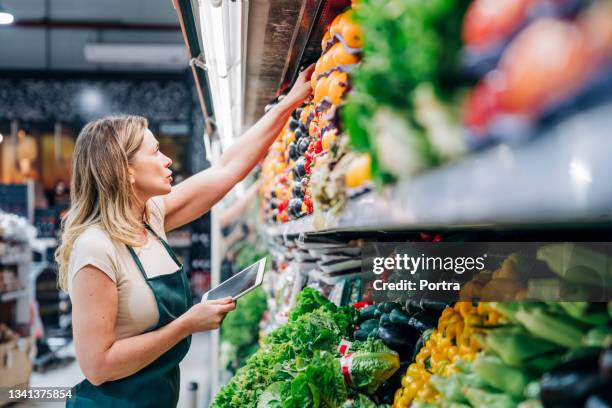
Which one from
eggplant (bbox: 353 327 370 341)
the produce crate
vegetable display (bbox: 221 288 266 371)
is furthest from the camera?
the produce crate

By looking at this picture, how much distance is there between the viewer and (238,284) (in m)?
1.96

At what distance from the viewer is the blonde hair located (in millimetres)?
1963

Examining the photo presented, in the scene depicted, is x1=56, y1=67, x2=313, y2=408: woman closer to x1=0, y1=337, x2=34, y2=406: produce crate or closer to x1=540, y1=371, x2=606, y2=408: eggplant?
x1=540, y1=371, x2=606, y2=408: eggplant

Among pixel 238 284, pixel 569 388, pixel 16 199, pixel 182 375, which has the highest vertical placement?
pixel 16 199

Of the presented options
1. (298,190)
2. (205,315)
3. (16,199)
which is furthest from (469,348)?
(16,199)

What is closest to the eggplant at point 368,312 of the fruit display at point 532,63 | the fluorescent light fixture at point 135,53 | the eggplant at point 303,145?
the eggplant at point 303,145

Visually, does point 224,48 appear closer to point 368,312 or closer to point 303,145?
point 303,145

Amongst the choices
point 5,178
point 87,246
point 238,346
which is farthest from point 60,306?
point 87,246

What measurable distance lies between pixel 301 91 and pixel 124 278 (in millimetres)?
879

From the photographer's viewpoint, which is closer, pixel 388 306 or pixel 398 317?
pixel 398 317

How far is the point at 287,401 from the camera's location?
1.62 meters

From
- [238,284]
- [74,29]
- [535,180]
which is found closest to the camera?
[535,180]

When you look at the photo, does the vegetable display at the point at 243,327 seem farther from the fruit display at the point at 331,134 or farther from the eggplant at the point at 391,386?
the eggplant at the point at 391,386

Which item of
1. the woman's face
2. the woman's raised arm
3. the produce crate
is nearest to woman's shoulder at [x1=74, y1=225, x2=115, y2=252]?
the woman's face
